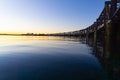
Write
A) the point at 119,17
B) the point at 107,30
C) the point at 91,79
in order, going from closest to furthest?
the point at 91,79
the point at 119,17
the point at 107,30

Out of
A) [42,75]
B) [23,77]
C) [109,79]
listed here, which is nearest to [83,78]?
[109,79]

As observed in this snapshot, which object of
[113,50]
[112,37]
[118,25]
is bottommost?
[113,50]

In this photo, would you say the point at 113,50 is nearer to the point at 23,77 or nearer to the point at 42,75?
the point at 42,75

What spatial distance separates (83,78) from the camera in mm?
11016

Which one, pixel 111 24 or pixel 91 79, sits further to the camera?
pixel 111 24

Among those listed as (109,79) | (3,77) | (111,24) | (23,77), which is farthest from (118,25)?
(3,77)

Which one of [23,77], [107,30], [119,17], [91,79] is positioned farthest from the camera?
[107,30]

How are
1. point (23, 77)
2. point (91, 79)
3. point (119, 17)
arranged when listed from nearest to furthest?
point (91, 79), point (23, 77), point (119, 17)

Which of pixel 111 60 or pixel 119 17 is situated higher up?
pixel 119 17

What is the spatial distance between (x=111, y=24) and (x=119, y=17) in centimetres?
89

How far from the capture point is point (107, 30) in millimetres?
14188

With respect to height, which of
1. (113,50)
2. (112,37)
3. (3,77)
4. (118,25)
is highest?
(118,25)

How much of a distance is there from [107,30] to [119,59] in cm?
242

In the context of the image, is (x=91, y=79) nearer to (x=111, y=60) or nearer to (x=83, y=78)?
(x=83, y=78)
